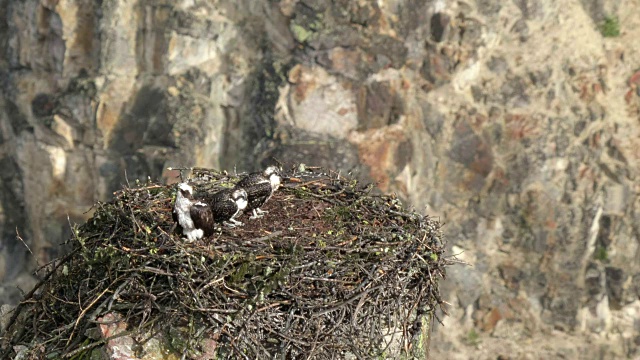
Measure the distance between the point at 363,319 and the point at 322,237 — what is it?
63cm

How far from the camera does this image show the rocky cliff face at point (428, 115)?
12.4 metres

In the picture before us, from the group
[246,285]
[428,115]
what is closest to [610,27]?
[428,115]

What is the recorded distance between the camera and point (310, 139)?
12117mm

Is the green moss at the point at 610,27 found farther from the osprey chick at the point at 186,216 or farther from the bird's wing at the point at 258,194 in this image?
the osprey chick at the point at 186,216

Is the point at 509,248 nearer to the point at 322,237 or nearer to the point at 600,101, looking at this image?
the point at 600,101

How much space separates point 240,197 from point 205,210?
1.44ft

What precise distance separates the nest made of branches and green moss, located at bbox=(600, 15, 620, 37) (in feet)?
28.7

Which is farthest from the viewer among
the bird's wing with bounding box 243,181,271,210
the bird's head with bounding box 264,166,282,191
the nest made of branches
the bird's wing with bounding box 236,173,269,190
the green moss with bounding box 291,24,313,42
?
the green moss with bounding box 291,24,313,42

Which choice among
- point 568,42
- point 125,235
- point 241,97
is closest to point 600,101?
point 568,42

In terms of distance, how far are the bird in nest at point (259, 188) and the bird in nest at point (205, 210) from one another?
0.12 meters

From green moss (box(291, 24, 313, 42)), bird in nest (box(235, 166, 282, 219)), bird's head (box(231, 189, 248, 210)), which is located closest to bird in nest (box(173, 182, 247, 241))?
bird's head (box(231, 189, 248, 210))

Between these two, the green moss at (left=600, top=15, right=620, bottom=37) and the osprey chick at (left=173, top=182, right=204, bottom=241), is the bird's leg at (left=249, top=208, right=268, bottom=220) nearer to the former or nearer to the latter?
the osprey chick at (left=173, top=182, right=204, bottom=241)

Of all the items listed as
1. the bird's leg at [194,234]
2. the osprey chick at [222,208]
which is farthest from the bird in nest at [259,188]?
the bird's leg at [194,234]

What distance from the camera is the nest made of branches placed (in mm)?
4637
